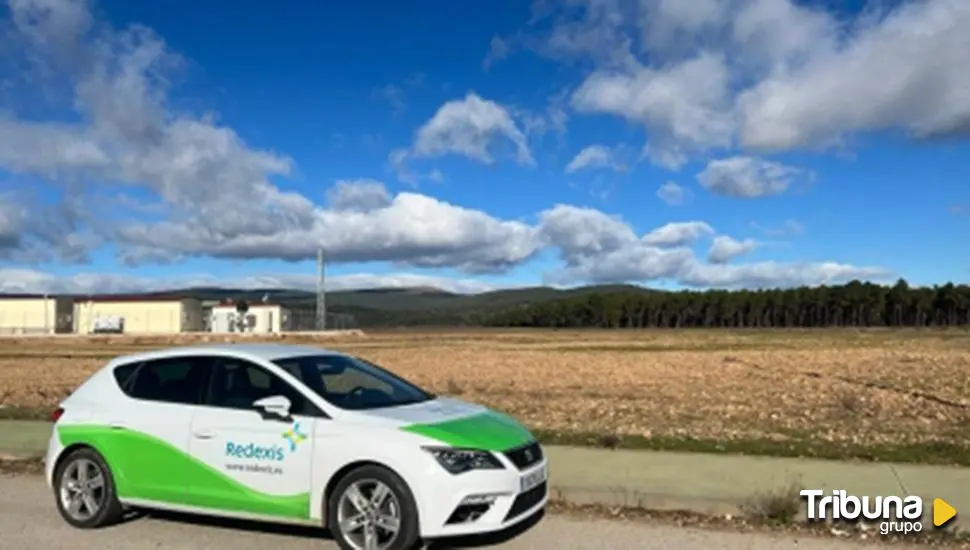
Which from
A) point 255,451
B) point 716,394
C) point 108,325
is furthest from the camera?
point 108,325

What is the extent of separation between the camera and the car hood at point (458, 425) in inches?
264

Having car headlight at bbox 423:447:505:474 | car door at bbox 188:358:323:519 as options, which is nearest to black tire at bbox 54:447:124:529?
car door at bbox 188:358:323:519

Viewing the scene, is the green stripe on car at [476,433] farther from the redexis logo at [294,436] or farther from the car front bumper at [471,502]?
the redexis logo at [294,436]

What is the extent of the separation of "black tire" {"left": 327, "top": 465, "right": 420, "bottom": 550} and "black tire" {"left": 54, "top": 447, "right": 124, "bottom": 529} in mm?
2261

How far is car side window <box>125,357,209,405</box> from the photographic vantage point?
7.76 metres

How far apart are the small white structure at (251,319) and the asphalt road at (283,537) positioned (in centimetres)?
11064

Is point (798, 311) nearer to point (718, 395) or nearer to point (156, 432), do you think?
point (718, 395)

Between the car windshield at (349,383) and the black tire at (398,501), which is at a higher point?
the car windshield at (349,383)

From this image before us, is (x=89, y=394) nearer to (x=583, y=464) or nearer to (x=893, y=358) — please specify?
(x=583, y=464)

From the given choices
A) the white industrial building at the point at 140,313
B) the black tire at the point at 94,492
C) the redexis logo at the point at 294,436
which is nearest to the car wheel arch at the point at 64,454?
the black tire at the point at 94,492

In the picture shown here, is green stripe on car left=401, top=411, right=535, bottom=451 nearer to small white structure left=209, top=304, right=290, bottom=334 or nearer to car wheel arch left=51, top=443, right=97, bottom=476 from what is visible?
car wheel arch left=51, top=443, right=97, bottom=476

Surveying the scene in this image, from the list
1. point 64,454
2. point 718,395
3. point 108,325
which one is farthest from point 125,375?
point 108,325

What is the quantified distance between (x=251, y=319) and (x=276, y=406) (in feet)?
388

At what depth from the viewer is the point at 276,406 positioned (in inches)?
275
